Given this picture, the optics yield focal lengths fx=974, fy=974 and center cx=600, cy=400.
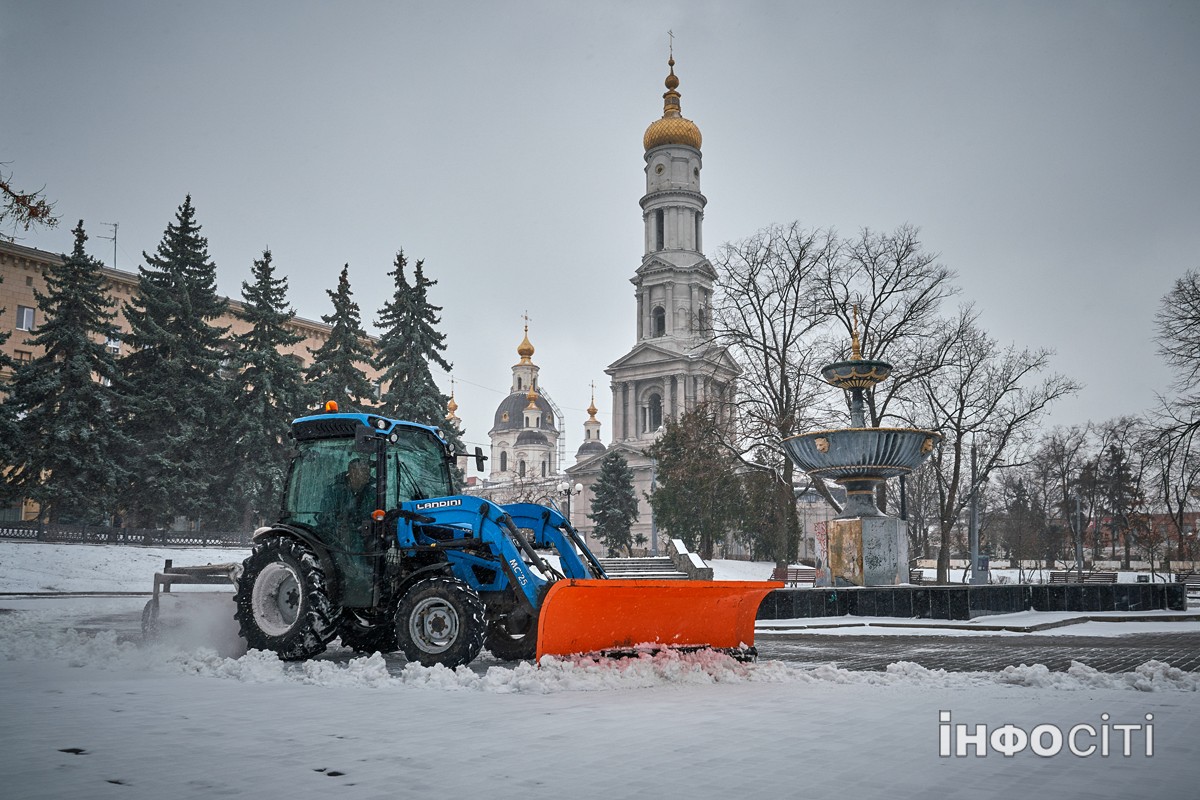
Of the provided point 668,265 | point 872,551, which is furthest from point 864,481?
point 668,265

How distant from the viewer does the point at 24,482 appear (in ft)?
106

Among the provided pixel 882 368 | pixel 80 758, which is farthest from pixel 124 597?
pixel 80 758

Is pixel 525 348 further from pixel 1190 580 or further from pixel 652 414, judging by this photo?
pixel 1190 580

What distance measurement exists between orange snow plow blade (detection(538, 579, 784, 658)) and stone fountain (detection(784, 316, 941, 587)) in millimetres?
9979

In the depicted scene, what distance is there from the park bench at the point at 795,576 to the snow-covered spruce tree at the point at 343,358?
1866 cm

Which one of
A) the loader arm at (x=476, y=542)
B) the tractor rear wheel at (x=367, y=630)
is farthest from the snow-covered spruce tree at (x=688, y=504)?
the loader arm at (x=476, y=542)

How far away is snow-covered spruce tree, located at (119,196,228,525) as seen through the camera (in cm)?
3591

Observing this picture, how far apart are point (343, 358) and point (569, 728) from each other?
38110 mm

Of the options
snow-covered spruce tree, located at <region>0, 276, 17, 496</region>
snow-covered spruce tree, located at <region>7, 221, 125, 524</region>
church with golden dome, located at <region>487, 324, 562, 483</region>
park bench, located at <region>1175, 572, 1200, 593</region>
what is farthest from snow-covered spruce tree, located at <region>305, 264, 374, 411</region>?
church with golden dome, located at <region>487, 324, 562, 483</region>

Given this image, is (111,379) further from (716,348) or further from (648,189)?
(648,189)

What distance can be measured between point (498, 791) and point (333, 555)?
18.8 feet

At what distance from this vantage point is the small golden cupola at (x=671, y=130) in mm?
81500

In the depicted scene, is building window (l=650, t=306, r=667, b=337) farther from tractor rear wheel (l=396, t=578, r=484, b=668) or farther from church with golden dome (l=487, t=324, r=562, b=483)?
tractor rear wheel (l=396, t=578, r=484, b=668)

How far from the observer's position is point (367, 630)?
31.9 ft
